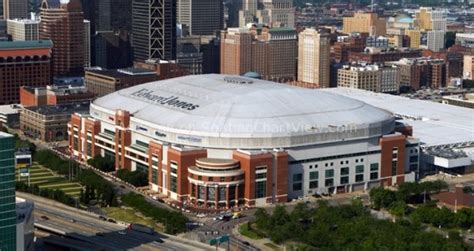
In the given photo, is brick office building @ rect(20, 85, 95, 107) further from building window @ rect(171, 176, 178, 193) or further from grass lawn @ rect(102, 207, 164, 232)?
grass lawn @ rect(102, 207, 164, 232)

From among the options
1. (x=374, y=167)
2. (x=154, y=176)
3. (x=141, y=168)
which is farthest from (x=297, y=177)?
(x=141, y=168)

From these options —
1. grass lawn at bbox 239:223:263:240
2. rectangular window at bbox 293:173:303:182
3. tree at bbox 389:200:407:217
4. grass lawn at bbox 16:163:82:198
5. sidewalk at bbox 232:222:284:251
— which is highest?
rectangular window at bbox 293:173:303:182

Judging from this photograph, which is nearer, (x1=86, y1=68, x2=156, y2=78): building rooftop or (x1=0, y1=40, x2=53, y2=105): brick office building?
(x1=86, y1=68, x2=156, y2=78): building rooftop

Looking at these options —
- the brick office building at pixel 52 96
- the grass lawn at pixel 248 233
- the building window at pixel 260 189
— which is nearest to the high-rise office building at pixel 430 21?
the brick office building at pixel 52 96

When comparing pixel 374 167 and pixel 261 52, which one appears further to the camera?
pixel 261 52

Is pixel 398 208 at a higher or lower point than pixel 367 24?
lower

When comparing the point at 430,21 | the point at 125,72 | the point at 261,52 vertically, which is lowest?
the point at 125,72

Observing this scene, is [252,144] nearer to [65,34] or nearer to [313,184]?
[313,184]

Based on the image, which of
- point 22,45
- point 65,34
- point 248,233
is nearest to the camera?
point 248,233

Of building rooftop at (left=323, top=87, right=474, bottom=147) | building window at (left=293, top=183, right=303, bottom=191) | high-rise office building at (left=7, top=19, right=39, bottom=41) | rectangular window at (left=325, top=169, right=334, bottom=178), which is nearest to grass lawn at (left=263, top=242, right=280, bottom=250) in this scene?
building window at (left=293, top=183, right=303, bottom=191)
